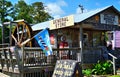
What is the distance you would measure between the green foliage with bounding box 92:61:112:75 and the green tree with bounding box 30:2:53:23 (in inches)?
1390

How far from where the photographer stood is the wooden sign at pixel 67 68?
1046cm

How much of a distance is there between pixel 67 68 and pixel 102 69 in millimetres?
5596

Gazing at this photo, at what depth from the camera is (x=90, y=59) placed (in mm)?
17109

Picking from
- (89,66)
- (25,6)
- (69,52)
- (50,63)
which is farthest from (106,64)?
(25,6)

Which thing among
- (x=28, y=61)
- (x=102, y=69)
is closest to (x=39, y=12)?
(x=102, y=69)

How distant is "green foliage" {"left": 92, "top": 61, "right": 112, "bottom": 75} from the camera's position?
15.9 metres

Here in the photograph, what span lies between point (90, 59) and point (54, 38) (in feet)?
13.0

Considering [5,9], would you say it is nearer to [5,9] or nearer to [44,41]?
[5,9]

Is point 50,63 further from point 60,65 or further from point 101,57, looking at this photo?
point 101,57

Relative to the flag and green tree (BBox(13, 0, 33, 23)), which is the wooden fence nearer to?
the flag

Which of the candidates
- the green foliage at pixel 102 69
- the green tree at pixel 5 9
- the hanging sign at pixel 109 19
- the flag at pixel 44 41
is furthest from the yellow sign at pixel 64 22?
Answer: the green tree at pixel 5 9

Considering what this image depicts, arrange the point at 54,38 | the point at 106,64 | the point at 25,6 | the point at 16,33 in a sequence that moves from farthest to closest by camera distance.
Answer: the point at 25,6
the point at 16,33
the point at 54,38
the point at 106,64

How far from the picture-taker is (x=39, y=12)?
52406mm

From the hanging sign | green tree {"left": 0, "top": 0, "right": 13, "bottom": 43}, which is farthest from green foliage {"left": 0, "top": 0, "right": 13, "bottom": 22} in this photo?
the hanging sign
